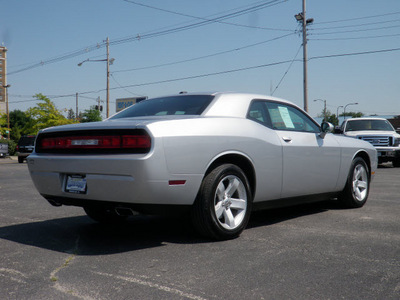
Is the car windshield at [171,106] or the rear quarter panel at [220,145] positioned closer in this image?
the rear quarter panel at [220,145]

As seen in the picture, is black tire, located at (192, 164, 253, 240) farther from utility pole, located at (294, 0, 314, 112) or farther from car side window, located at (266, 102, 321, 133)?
utility pole, located at (294, 0, 314, 112)

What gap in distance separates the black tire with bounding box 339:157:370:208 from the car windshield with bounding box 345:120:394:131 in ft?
37.0

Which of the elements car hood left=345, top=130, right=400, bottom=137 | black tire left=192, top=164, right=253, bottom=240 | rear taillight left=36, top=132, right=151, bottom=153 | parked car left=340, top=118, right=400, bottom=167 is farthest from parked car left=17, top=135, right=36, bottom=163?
black tire left=192, top=164, right=253, bottom=240

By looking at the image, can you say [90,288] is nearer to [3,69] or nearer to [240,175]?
[240,175]

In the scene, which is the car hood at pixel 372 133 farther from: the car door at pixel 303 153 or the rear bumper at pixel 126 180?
the rear bumper at pixel 126 180

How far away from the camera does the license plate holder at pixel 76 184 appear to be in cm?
410

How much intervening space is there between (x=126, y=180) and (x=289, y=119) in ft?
7.91

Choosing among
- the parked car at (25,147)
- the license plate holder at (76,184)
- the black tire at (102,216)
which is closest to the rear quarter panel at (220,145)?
the license plate holder at (76,184)

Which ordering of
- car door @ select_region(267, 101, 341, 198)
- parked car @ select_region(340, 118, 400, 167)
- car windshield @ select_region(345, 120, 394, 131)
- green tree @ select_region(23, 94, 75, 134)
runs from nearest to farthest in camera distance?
1. car door @ select_region(267, 101, 341, 198)
2. parked car @ select_region(340, 118, 400, 167)
3. car windshield @ select_region(345, 120, 394, 131)
4. green tree @ select_region(23, 94, 75, 134)

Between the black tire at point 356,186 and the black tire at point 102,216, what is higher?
the black tire at point 356,186

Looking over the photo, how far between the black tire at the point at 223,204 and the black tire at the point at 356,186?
2251 millimetres

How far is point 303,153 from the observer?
529 centimetres

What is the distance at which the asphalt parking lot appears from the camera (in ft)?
9.65

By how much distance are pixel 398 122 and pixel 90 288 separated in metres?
105
